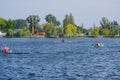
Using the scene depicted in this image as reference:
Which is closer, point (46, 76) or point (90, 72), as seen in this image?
point (46, 76)

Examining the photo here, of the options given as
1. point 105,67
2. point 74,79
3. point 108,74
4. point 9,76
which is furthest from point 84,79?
point 105,67

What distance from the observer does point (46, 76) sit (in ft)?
143

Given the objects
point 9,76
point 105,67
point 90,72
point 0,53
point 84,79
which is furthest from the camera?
point 0,53

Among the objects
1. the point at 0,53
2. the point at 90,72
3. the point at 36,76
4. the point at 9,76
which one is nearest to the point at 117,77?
the point at 90,72

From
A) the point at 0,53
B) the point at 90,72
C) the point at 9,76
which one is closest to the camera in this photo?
the point at 9,76

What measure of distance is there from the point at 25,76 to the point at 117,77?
367 inches

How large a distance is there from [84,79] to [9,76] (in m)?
7.98

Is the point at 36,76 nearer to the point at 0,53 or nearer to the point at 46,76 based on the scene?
the point at 46,76

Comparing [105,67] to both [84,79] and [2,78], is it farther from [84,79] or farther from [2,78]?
[2,78]

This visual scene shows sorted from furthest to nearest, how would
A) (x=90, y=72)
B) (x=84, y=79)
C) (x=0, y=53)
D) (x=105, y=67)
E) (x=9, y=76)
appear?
(x=0, y=53)
(x=105, y=67)
(x=90, y=72)
(x=9, y=76)
(x=84, y=79)

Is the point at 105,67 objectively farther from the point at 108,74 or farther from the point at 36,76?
the point at 36,76

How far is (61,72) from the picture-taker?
4703 centimetres

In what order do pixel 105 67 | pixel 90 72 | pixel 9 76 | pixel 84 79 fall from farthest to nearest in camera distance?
pixel 105 67 < pixel 90 72 < pixel 9 76 < pixel 84 79

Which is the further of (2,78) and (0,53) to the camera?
(0,53)
